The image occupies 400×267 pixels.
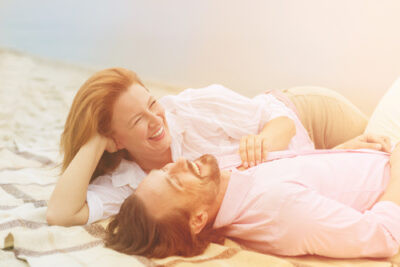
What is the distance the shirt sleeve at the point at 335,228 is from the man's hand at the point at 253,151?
26 cm

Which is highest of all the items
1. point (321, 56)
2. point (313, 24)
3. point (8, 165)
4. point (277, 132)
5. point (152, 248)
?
point (313, 24)

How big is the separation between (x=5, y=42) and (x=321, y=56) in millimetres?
2315

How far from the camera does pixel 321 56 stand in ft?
6.95

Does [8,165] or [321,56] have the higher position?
[321,56]

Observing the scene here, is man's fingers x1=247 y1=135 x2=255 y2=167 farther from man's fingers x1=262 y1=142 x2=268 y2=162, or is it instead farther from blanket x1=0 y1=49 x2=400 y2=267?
blanket x1=0 y1=49 x2=400 y2=267

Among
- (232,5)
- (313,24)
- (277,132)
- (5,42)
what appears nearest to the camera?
(277,132)

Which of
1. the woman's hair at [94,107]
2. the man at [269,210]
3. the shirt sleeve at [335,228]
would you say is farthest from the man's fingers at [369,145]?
the woman's hair at [94,107]

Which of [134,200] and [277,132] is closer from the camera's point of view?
[134,200]

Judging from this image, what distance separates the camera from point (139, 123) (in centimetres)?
130

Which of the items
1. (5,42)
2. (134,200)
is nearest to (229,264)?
(134,200)

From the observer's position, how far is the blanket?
1015 millimetres

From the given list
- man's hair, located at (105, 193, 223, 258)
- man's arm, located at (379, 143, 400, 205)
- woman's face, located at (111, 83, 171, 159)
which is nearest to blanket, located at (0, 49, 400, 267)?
man's hair, located at (105, 193, 223, 258)

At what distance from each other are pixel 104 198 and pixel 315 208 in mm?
610

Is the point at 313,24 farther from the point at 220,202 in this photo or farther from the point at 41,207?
the point at 41,207
